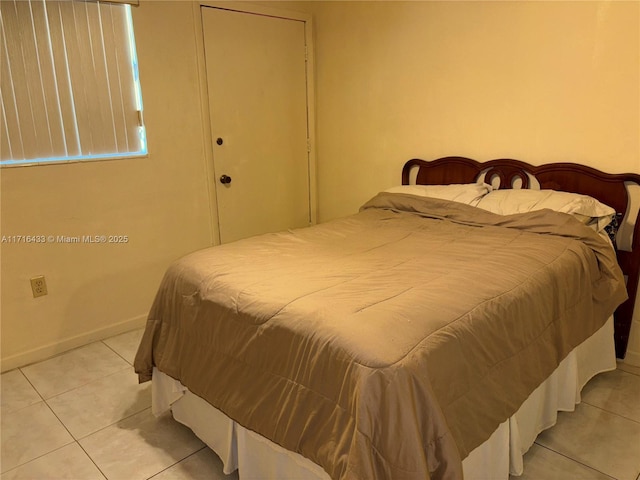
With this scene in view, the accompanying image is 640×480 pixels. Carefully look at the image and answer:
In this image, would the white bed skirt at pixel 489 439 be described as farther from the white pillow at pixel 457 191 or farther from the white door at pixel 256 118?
the white door at pixel 256 118

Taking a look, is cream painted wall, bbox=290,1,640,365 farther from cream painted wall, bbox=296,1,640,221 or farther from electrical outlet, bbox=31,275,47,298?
electrical outlet, bbox=31,275,47,298

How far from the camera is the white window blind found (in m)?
2.44

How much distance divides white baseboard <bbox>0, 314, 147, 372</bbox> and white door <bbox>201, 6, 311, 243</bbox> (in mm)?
897

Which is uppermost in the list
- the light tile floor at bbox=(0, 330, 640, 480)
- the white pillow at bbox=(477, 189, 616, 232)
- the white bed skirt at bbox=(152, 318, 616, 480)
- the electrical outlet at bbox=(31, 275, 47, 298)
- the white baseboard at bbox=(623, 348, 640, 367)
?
the white pillow at bbox=(477, 189, 616, 232)

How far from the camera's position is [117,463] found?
190cm

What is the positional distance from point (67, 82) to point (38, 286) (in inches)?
46.7

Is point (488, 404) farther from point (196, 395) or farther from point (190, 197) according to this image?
point (190, 197)

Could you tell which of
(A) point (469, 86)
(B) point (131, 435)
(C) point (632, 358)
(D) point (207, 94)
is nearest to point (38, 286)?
(B) point (131, 435)

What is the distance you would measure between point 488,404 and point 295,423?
610 mm

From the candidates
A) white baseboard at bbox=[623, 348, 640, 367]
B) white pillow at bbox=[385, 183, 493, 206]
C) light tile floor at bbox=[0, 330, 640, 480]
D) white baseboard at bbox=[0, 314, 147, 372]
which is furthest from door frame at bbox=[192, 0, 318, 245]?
white baseboard at bbox=[623, 348, 640, 367]

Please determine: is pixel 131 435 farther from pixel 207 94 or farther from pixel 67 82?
pixel 207 94

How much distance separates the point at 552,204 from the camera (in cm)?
237

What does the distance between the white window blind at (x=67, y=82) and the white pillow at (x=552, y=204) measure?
2.23 metres

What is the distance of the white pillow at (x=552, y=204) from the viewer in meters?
2.29
